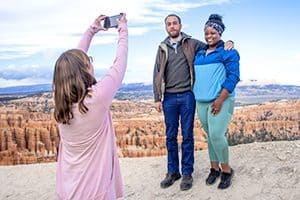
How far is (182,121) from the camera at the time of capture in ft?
15.7

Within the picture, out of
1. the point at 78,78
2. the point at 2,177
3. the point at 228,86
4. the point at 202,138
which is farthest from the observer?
the point at 2,177

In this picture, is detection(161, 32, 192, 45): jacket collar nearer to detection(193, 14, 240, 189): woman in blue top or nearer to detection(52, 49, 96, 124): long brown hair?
detection(193, 14, 240, 189): woman in blue top

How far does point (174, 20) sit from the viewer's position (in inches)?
181

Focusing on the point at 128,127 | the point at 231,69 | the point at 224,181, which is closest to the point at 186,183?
the point at 224,181

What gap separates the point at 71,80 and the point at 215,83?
2352 millimetres

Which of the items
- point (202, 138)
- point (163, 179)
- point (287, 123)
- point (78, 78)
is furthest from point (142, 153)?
point (78, 78)

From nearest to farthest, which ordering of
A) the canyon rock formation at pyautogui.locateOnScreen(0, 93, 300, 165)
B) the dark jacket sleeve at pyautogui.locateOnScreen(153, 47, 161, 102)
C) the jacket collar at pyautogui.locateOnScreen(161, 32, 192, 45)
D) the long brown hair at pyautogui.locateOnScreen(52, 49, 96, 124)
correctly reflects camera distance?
the long brown hair at pyautogui.locateOnScreen(52, 49, 96, 124), the jacket collar at pyautogui.locateOnScreen(161, 32, 192, 45), the dark jacket sleeve at pyautogui.locateOnScreen(153, 47, 161, 102), the canyon rock formation at pyautogui.locateOnScreen(0, 93, 300, 165)

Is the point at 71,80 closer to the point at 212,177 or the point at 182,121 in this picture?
the point at 182,121

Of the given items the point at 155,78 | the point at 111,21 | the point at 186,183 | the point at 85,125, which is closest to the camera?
the point at 85,125

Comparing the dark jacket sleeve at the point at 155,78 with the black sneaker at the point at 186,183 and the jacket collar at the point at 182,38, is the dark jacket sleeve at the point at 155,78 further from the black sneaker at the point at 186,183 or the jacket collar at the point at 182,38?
the black sneaker at the point at 186,183

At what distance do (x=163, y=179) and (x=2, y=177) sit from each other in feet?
9.48

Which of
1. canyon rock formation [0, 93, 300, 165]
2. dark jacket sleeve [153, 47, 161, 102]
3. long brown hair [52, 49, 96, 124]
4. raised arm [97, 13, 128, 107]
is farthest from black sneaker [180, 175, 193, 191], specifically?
long brown hair [52, 49, 96, 124]

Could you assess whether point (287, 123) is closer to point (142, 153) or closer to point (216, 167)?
point (142, 153)

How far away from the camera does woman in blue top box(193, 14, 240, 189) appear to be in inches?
171
